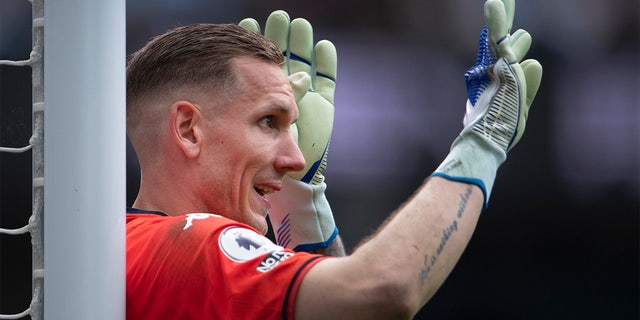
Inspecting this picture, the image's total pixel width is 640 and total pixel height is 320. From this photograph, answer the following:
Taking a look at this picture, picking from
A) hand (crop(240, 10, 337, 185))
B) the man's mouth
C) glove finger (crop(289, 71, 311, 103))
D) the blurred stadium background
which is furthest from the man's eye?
the blurred stadium background

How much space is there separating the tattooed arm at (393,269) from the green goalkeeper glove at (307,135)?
0.99 m

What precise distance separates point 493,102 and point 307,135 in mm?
848

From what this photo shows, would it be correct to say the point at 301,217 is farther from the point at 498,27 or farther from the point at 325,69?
the point at 498,27

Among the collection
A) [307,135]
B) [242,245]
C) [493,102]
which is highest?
[493,102]

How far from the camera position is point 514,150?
5664 mm

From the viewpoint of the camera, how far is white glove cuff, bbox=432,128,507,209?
1732 millimetres

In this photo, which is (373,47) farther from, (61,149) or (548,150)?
(61,149)

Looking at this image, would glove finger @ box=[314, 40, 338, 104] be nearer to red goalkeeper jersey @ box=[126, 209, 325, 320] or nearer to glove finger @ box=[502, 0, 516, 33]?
glove finger @ box=[502, 0, 516, 33]

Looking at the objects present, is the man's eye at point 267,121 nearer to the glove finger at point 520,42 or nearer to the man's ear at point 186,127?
the man's ear at point 186,127

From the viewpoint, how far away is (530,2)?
5.81 meters

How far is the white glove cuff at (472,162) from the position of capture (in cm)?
173

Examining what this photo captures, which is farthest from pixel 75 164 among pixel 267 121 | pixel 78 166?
pixel 267 121

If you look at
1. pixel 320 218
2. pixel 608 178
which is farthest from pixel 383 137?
pixel 320 218

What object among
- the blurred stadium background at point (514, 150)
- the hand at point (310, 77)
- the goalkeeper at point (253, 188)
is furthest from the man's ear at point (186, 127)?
the blurred stadium background at point (514, 150)
